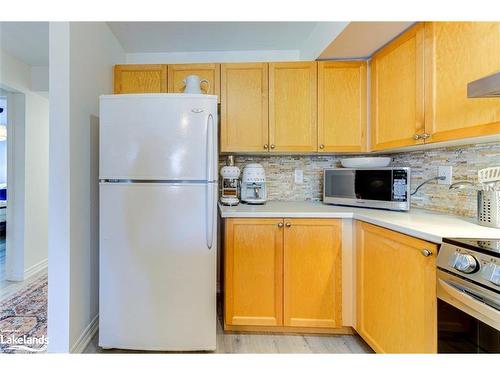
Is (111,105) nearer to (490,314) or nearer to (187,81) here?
(187,81)

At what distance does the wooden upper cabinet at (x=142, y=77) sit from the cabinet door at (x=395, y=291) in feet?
6.24

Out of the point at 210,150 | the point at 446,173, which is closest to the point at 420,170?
the point at 446,173

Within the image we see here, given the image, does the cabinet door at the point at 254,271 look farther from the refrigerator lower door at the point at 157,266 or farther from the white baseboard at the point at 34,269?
the white baseboard at the point at 34,269

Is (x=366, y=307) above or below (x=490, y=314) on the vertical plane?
below

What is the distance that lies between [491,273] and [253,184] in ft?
5.14

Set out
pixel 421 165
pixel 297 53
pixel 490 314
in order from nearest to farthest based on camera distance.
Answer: pixel 490 314, pixel 421 165, pixel 297 53

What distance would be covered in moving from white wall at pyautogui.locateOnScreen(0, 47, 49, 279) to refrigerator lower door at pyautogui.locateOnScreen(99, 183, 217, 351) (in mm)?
2064

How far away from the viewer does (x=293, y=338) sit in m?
1.70

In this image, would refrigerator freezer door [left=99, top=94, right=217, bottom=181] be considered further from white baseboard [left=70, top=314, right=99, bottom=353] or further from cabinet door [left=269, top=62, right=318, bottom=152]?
white baseboard [left=70, top=314, right=99, bottom=353]

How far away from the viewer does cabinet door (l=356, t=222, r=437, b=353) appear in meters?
1.06

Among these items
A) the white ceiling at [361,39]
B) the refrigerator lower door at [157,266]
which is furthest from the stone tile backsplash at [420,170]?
the refrigerator lower door at [157,266]

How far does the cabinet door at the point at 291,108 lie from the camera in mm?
2033
